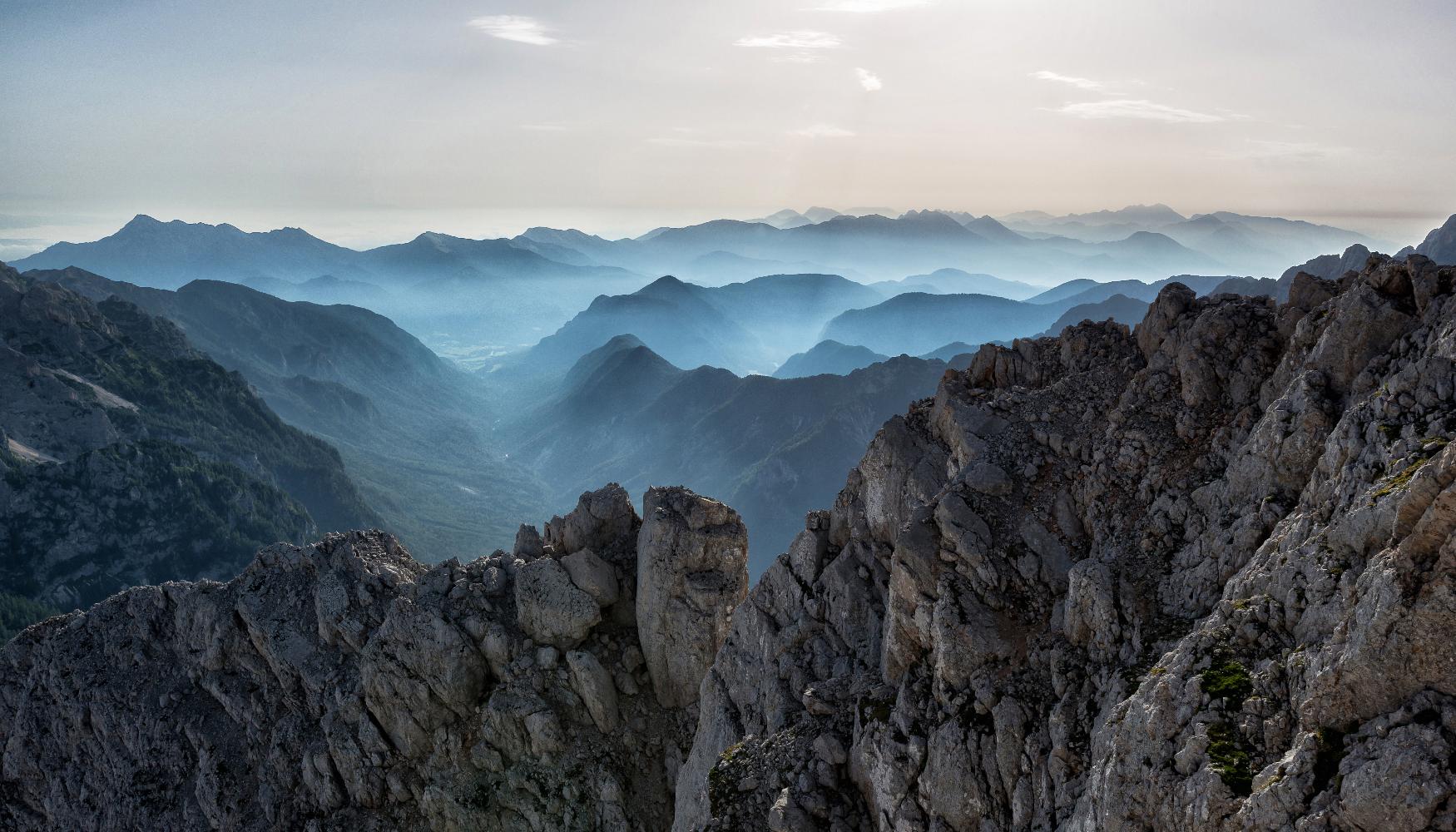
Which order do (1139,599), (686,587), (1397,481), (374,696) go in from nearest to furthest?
(1397,481), (1139,599), (686,587), (374,696)

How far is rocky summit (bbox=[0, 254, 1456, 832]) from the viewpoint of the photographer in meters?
17.6

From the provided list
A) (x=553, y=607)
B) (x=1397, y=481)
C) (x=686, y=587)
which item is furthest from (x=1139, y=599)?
(x=553, y=607)

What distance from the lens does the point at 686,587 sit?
163 ft

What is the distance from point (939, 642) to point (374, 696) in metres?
36.9

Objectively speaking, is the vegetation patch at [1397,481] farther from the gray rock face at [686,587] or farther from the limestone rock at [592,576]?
the limestone rock at [592,576]

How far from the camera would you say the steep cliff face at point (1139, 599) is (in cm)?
1625

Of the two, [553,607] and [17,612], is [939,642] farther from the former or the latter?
[17,612]

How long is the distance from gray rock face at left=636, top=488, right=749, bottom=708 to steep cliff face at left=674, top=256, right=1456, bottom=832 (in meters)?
7.38

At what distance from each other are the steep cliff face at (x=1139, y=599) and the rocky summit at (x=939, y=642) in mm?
87

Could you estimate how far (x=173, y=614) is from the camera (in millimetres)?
59812

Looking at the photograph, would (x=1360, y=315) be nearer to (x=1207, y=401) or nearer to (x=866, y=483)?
(x=1207, y=401)

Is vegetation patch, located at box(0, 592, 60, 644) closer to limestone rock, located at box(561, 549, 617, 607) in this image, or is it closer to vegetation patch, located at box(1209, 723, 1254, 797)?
limestone rock, located at box(561, 549, 617, 607)

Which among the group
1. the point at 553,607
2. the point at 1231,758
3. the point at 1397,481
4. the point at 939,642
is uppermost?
the point at 1397,481

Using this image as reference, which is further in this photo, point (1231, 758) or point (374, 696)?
point (374, 696)
